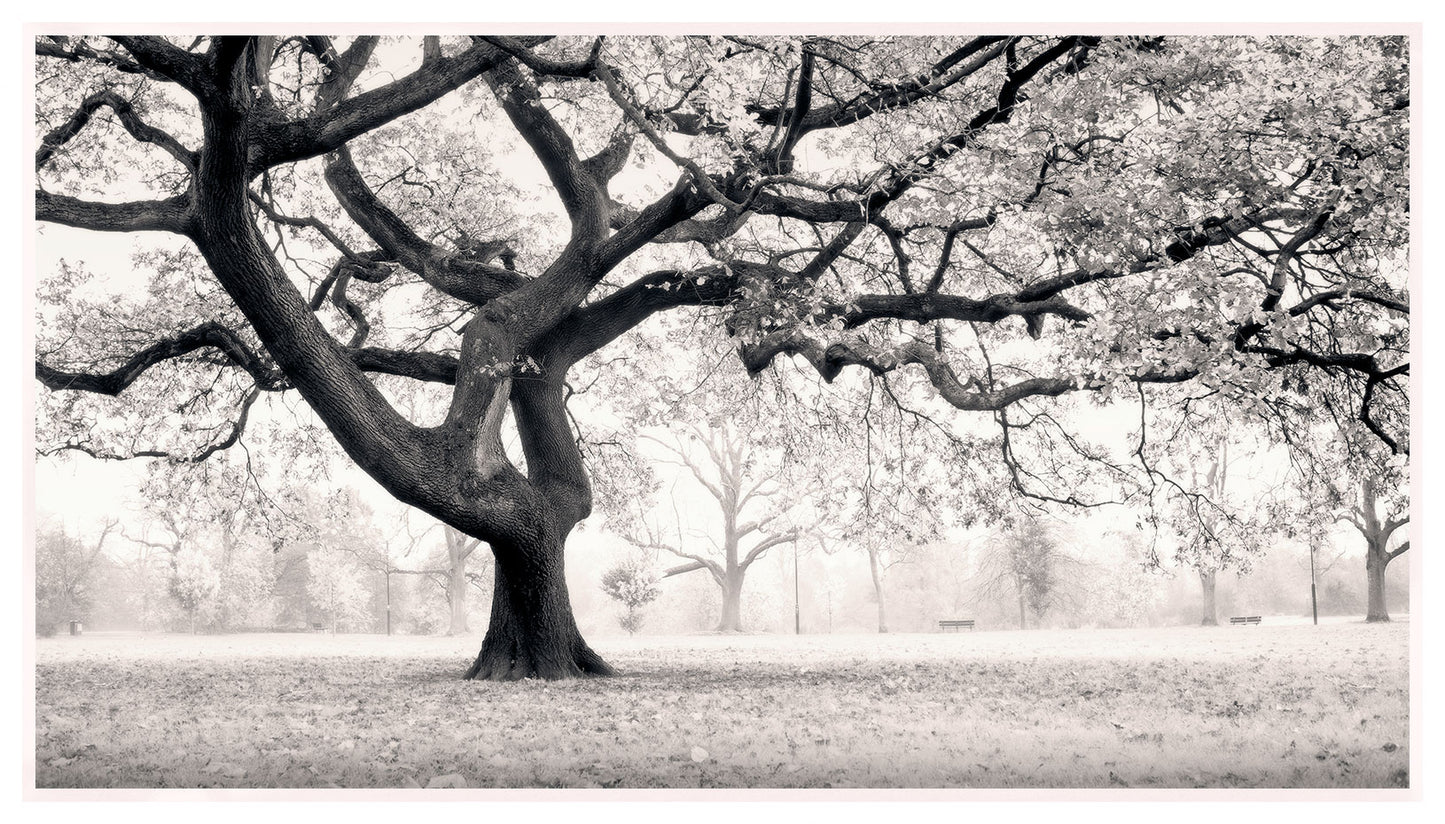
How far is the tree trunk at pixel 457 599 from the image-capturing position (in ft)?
102

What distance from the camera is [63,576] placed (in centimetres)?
862

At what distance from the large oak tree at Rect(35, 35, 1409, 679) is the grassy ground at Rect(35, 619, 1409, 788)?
6.58 ft

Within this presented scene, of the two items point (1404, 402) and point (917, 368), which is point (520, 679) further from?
point (1404, 402)

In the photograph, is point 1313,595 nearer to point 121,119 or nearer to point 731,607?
point 121,119

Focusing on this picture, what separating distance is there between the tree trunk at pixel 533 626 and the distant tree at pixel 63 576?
3521 millimetres

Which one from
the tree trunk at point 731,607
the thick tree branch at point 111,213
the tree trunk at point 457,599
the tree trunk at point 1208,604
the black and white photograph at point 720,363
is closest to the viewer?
the black and white photograph at point 720,363

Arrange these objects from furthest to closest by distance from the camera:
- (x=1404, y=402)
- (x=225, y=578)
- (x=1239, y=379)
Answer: (x=225, y=578) → (x=1404, y=402) → (x=1239, y=379)

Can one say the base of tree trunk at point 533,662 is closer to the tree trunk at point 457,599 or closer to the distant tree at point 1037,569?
the tree trunk at point 457,599

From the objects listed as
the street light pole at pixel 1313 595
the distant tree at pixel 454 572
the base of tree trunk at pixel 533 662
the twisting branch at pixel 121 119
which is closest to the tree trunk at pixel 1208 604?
the street light pole at pixel 1313 595

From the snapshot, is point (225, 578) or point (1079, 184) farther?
point (225, 578)

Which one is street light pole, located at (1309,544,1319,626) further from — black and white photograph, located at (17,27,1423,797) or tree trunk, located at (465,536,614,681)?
tree trunk, located at (465,536,614,681)

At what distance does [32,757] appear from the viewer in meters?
5.66
